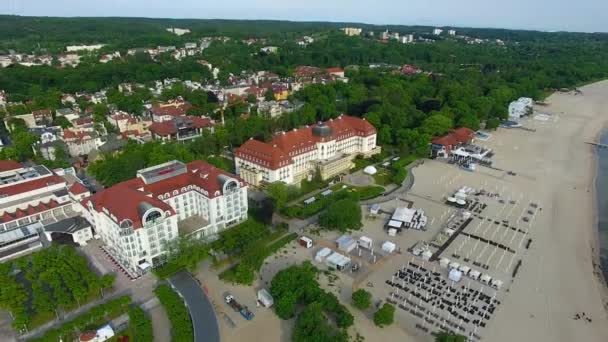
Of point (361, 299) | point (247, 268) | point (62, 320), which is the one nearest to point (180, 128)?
point (247, 268)

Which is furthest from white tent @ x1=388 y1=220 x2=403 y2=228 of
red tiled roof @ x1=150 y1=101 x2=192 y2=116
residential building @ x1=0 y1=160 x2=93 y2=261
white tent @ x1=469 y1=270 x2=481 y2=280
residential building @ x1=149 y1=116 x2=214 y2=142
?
red tiled roof @ x1=150 y1=101 x2=192 y2=116

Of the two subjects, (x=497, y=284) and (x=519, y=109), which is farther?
(x=519, y=109)

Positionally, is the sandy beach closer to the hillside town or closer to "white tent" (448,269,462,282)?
the hillside town

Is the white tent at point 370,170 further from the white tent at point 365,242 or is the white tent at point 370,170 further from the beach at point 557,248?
the beach at point 557,248

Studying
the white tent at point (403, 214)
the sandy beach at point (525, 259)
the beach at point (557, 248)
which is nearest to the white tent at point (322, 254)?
the sandy beach at point (525, 259)

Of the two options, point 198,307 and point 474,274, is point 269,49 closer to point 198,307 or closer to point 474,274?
point 474,274
